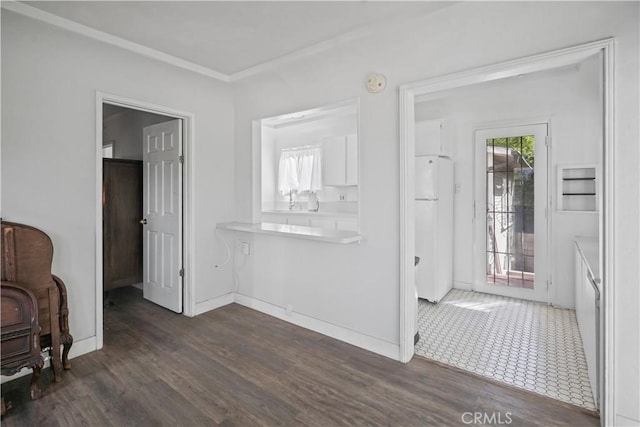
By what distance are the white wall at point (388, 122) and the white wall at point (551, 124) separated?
5.01 feet

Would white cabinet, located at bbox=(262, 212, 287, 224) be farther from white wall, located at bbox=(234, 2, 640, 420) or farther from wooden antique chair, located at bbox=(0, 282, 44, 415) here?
wooden antique chair, located at bbox=(0, 282, 44, 415)

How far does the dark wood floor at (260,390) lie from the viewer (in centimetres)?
188

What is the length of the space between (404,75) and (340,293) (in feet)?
5.87

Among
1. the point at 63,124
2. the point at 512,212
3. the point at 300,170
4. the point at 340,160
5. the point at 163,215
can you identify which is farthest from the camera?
the point at 300,170

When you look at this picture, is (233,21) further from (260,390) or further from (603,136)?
(260,390)

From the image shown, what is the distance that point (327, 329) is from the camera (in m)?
2.95

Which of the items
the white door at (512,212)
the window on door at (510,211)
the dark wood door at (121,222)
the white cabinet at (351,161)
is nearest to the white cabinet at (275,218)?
the white cabinet at (351,161)

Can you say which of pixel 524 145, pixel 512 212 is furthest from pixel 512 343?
pixel 524 145

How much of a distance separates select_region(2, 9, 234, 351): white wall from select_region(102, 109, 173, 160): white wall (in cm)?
137

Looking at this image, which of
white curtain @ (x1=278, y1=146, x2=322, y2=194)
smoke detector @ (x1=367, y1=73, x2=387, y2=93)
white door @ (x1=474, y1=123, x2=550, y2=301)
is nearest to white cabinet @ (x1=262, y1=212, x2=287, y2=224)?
white curtain @ (x1=278, y1=146, x2=322, y2=194)

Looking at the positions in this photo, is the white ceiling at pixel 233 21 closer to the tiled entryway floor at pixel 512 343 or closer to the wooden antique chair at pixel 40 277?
the wooden antique chair at pixel 40 277

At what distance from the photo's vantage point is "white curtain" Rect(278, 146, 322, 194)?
17.9 ft

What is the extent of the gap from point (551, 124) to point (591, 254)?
174 cm

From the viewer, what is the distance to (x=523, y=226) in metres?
3.88
